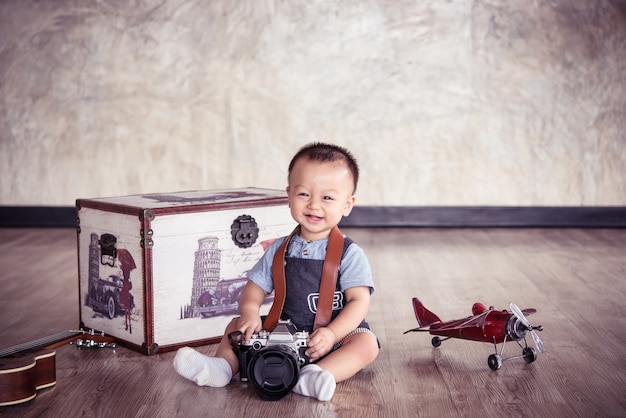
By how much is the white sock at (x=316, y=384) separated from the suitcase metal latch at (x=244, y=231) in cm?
54

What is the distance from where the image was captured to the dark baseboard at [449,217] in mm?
4332

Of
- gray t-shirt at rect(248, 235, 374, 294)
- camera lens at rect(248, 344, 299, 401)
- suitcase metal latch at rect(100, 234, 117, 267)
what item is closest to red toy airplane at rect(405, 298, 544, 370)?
gray t-shirt at rect(248, 235, 374, 294)

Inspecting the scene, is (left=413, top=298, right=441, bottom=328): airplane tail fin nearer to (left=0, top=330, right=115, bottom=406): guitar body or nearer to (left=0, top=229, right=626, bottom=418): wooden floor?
(left=0, top=229, right=626, bottom=418): wooden floor

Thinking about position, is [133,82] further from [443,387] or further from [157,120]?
[443,387]

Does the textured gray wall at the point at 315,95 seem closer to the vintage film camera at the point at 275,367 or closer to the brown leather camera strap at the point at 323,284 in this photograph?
the brown leather camera strap at the point at 323,284

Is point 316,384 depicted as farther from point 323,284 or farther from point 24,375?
point 24,375

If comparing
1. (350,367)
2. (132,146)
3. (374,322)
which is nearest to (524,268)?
(374,322)

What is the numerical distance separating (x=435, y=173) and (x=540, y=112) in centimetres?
65

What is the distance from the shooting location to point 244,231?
2158 millimetres

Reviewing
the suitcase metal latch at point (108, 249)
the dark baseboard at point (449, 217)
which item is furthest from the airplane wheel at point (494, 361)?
the dark baseboard at point (449, 217)

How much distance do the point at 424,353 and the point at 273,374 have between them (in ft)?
1.76

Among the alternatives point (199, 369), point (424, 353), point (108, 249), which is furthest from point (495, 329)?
point (108, 249)

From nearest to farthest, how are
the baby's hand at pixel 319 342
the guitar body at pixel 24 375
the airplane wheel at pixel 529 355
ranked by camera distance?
1. the guitar body at pixel 24 375
2. the baby's hand at pixel 319 342
3. the airplane wheel at pixel 529 355

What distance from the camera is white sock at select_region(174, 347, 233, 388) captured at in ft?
5.69
